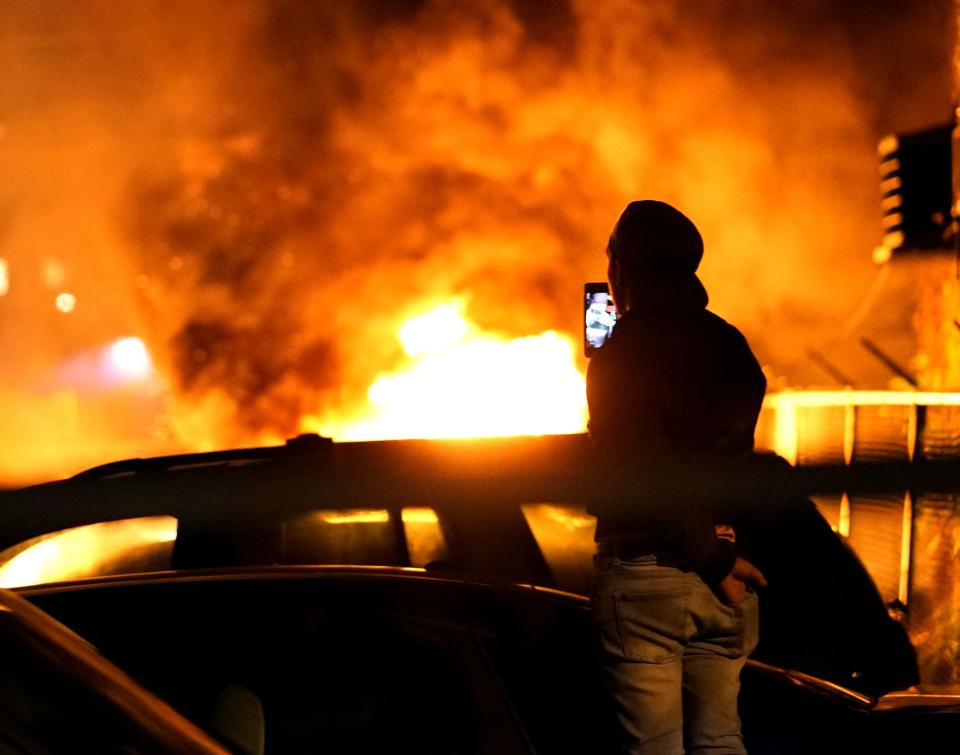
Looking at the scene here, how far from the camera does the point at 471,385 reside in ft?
46.8

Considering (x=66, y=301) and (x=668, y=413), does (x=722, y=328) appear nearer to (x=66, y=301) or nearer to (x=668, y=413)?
(x=668, y=413)

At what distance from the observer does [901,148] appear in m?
16.2

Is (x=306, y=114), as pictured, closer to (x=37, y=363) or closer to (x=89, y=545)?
(x=89, y=545)

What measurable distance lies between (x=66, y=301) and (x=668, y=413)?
47.2m

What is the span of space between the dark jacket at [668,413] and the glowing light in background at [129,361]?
123 ft

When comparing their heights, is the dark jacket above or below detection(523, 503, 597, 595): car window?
above

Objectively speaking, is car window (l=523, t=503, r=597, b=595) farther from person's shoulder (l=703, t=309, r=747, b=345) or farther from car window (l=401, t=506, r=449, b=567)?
person's shoulder (l=703, t=309, r=747, b=345)

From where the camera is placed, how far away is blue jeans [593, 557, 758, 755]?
9.98 ft

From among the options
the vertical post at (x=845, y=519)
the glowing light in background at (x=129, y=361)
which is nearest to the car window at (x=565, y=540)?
the vertical post at (x=845, y=519)

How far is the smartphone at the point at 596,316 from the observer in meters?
3.98

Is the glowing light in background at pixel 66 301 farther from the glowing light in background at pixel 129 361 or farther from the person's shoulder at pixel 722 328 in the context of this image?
the person's shoulder at pixel 722 328

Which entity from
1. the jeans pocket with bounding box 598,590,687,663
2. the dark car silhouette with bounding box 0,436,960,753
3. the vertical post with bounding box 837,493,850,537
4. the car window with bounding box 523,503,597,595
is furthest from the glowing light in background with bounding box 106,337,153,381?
the jeans pocket with bounding box 598,590,687,663

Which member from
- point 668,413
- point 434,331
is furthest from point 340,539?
point 434,331

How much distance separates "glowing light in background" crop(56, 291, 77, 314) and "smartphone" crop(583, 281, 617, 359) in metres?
45.9
